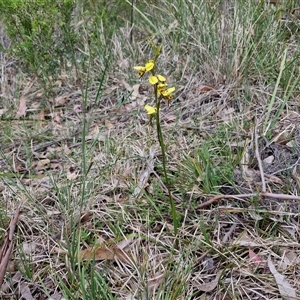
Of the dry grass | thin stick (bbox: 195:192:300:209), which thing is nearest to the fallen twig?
the dry grass

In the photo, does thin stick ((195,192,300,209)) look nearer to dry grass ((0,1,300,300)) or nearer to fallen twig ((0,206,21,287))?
dry grass ((0,1,300,300))

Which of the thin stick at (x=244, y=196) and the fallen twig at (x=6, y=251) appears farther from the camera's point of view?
the thin stick at (x=244, y=196)

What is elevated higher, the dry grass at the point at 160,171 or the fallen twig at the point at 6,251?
the fallen twig at the point at 6,251

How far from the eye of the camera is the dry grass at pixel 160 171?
161 cm

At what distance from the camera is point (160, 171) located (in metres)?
2.05

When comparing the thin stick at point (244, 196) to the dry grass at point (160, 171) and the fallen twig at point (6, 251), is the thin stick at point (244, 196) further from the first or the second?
the fallen twig at point (6, 251)

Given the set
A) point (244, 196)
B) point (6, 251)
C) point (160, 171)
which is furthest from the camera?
point (160, 171)

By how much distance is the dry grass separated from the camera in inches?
63.6

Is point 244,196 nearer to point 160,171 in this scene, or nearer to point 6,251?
point 160,171

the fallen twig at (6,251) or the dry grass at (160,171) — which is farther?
the dry grass at (160,171)

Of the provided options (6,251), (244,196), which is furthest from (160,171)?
(6,251)

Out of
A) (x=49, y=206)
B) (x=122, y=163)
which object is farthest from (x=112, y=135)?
(x=49, y=206)

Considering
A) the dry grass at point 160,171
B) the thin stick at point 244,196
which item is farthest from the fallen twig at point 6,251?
the thin stick at point 244,196

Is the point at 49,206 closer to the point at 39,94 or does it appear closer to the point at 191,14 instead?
the point at 39,94
